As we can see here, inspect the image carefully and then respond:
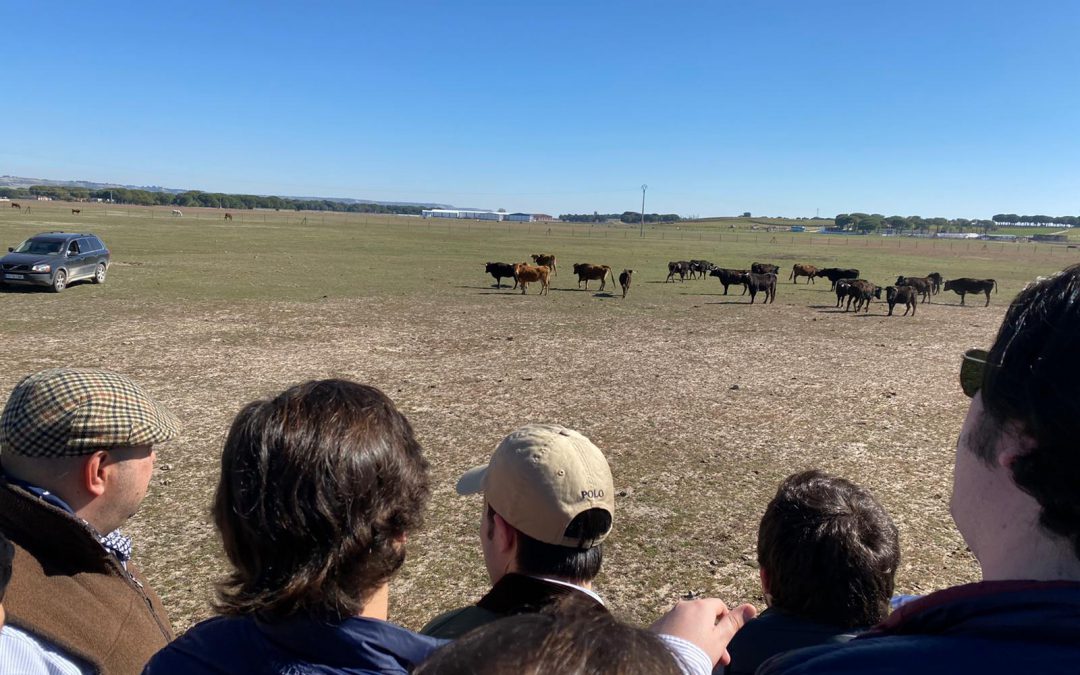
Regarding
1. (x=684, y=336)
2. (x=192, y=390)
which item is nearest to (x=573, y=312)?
(x=684, y=336)

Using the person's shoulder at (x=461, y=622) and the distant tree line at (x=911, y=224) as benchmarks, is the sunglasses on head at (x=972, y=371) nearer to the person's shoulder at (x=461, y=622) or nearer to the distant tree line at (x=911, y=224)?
the person's shoulder at (x=461, y=622)

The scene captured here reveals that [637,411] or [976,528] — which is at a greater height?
[976,528]

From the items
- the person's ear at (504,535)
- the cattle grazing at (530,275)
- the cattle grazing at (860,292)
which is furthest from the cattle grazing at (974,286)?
the person's ear at (504,535)

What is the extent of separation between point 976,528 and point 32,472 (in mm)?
2516

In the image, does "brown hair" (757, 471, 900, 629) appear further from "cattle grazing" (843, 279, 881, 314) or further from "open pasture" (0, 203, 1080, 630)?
"cattle grazing" (843, 279, 881, 314)

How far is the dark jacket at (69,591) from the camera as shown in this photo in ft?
5.92

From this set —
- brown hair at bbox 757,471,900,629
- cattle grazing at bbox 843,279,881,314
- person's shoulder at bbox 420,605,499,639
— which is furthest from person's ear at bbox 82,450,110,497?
cattle grazing at bbox 843,279,881,314

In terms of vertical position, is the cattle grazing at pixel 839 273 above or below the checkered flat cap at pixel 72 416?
below

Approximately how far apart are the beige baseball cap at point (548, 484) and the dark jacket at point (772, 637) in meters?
0.66

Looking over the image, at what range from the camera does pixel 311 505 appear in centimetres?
165

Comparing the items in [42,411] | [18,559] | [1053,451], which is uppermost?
[1053,451]

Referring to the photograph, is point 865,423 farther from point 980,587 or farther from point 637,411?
point 980,587

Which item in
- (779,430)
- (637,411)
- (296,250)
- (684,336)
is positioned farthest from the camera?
(296,250)

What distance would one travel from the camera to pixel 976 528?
1.31 meters
